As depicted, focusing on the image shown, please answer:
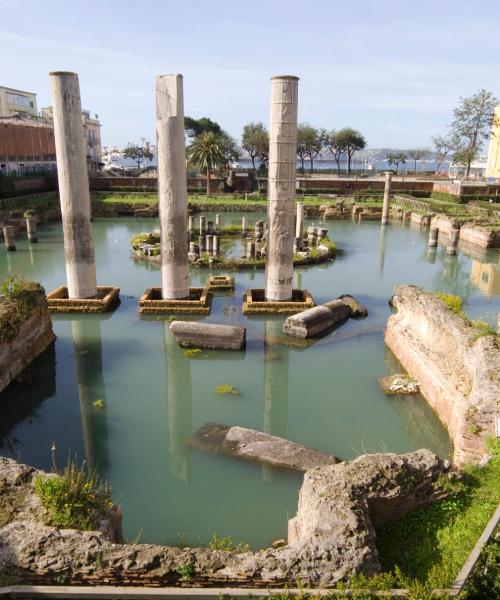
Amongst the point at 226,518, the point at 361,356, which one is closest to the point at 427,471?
the point at 226,518

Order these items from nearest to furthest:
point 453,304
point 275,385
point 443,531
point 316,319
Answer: point 443,531, point 275,385, point 453,304, point 316,319

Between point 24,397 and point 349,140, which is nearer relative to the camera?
point 24,397

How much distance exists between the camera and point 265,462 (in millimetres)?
9055

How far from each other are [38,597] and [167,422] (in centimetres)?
592

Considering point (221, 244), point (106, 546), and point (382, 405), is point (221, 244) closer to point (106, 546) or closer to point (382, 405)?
point (382, 405)

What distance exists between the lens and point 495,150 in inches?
2172

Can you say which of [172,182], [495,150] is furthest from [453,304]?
[495,150]

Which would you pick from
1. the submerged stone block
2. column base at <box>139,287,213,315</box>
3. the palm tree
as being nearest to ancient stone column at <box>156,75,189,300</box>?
column base at <box>139,287,213,315</box>

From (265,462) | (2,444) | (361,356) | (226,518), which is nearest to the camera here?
(226,518)

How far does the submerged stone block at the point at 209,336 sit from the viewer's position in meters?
14.0

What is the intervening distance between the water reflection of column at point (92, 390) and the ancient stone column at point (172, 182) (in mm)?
3116

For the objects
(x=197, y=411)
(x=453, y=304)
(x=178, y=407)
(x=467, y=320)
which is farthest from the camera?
(x=453, y=304)

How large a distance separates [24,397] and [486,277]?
21.2m

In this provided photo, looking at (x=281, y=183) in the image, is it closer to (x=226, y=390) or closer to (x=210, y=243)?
(x=226, y=390)
